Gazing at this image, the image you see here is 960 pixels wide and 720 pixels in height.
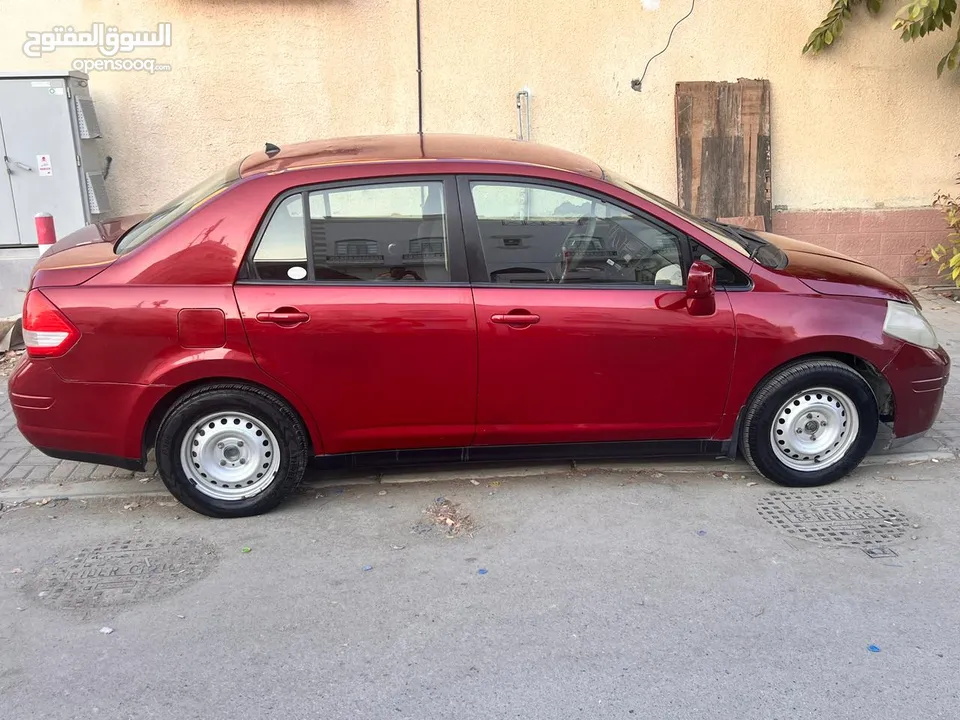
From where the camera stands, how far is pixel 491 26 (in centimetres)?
780

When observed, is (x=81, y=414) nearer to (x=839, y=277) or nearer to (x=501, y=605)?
(x=501, y=605)

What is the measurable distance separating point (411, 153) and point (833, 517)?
9.11 feet

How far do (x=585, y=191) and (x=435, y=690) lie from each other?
238 centimetres

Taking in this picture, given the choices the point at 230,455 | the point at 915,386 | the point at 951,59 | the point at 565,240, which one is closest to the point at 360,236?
the point at 565,240

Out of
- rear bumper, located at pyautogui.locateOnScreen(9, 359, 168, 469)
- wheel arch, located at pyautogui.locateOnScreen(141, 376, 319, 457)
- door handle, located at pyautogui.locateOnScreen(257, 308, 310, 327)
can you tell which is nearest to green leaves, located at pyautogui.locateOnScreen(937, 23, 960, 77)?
door handle, located at pyautogui.locateOnScreen(257, 308, 310, 327)

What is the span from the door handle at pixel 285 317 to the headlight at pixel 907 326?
2.89m

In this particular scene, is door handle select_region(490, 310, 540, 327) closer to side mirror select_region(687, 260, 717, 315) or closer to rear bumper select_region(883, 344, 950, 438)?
side mirror select_region(687, 260, 717, 315)

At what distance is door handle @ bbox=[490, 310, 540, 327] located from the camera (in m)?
3.93

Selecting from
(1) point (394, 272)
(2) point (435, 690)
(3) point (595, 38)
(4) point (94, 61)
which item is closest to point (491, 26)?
(3) point (595, 38)

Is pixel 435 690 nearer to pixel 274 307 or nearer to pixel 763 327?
pixel 274 307

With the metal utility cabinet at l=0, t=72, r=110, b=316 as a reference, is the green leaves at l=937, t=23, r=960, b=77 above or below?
above

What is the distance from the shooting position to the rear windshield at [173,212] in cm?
400

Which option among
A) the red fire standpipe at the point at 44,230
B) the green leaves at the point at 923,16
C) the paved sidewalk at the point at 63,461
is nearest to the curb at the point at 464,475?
the paved sidewalk at the point at 63,461

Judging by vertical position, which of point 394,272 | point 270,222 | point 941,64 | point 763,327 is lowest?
point 763,327
